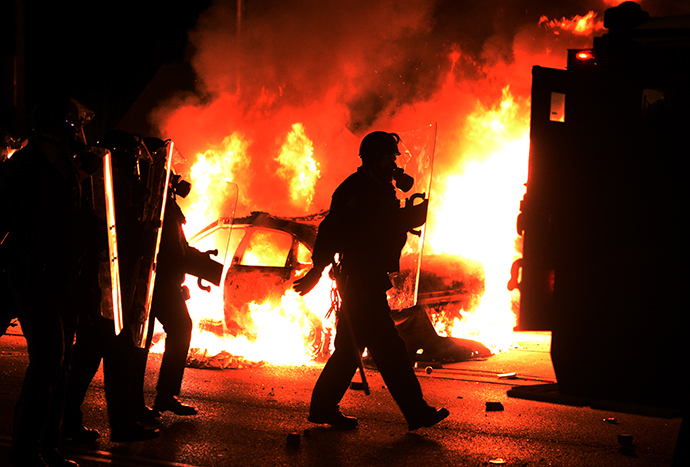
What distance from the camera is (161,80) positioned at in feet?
70.9

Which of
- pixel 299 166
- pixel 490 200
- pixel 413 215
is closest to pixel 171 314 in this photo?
pixel 413 215

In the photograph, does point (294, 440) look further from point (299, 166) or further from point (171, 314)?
point (299, 166)

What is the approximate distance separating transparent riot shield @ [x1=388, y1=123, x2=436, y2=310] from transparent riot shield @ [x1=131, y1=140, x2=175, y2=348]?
2.17 meters

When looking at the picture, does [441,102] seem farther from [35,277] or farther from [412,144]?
[35,277]

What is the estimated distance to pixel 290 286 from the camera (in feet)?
26.1

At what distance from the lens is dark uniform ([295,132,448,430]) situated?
461 cm

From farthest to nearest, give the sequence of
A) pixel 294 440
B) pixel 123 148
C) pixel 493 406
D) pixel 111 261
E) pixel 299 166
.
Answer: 1. pixel 299 166
2. pixel 493 406
3. pixel 123 148
4. pixel 294 440
5. pixel 111 261

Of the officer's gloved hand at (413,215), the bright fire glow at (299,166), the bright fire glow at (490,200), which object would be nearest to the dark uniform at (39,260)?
the officer's gloved hand at (413,215)

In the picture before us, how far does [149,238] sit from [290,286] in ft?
11.9

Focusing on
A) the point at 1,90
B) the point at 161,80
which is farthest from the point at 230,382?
the point at 161,80

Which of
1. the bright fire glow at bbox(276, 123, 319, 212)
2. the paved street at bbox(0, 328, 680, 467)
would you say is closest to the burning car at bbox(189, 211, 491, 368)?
the paved street at bbox(0, 328, 680, 467)

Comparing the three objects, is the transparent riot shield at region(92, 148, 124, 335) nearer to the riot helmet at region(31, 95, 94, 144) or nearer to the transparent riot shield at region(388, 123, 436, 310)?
the riot helmet at region(31, 95, 94, 144)

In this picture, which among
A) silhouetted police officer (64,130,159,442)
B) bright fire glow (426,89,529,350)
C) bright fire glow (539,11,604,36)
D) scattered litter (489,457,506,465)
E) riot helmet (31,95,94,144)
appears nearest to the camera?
riot helmet (31,95,94,144)

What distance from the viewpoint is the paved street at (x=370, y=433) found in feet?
12.8
